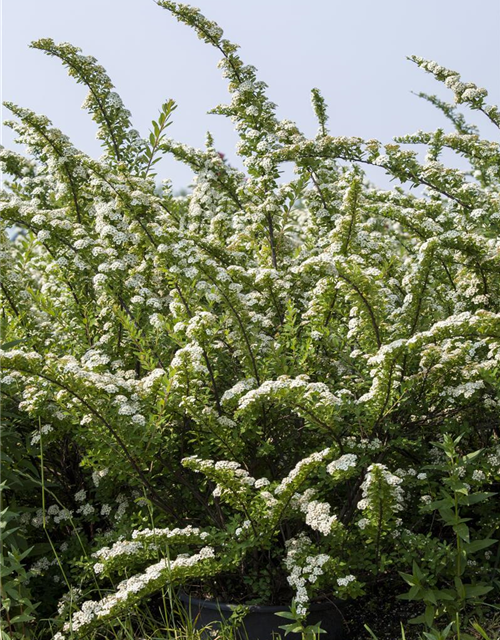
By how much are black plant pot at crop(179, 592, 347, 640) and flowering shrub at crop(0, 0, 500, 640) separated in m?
0.11

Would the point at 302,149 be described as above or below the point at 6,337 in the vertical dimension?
above

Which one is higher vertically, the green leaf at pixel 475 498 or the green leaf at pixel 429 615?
the green leaf at pixel 475 498

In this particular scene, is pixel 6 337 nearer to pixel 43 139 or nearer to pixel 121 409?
pixel 121 409

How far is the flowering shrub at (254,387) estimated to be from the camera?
3.18m

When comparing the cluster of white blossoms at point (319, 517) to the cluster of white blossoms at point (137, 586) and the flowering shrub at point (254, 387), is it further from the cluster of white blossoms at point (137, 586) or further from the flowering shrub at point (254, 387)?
the cluster of white blossoms at point (137, 586)

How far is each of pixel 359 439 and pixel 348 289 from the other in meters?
0.77

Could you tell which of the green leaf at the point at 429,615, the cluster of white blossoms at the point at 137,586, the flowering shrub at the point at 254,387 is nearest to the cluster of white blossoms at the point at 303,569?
the flowering shrub at the point at 254,387

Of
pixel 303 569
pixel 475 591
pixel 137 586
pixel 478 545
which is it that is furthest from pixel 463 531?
pixel 137 586

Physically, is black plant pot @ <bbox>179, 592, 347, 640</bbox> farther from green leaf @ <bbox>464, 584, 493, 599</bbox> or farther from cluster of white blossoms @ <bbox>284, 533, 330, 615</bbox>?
green leaf @ <bbox>464, 584, 493, 599</bbox>

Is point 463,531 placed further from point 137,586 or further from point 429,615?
point 137,586

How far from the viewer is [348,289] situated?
3602mm

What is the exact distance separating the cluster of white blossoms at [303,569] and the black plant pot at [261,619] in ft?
0.49

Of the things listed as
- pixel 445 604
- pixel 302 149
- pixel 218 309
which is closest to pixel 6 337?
pixel 218 309

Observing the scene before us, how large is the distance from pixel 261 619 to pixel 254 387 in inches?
43.6
